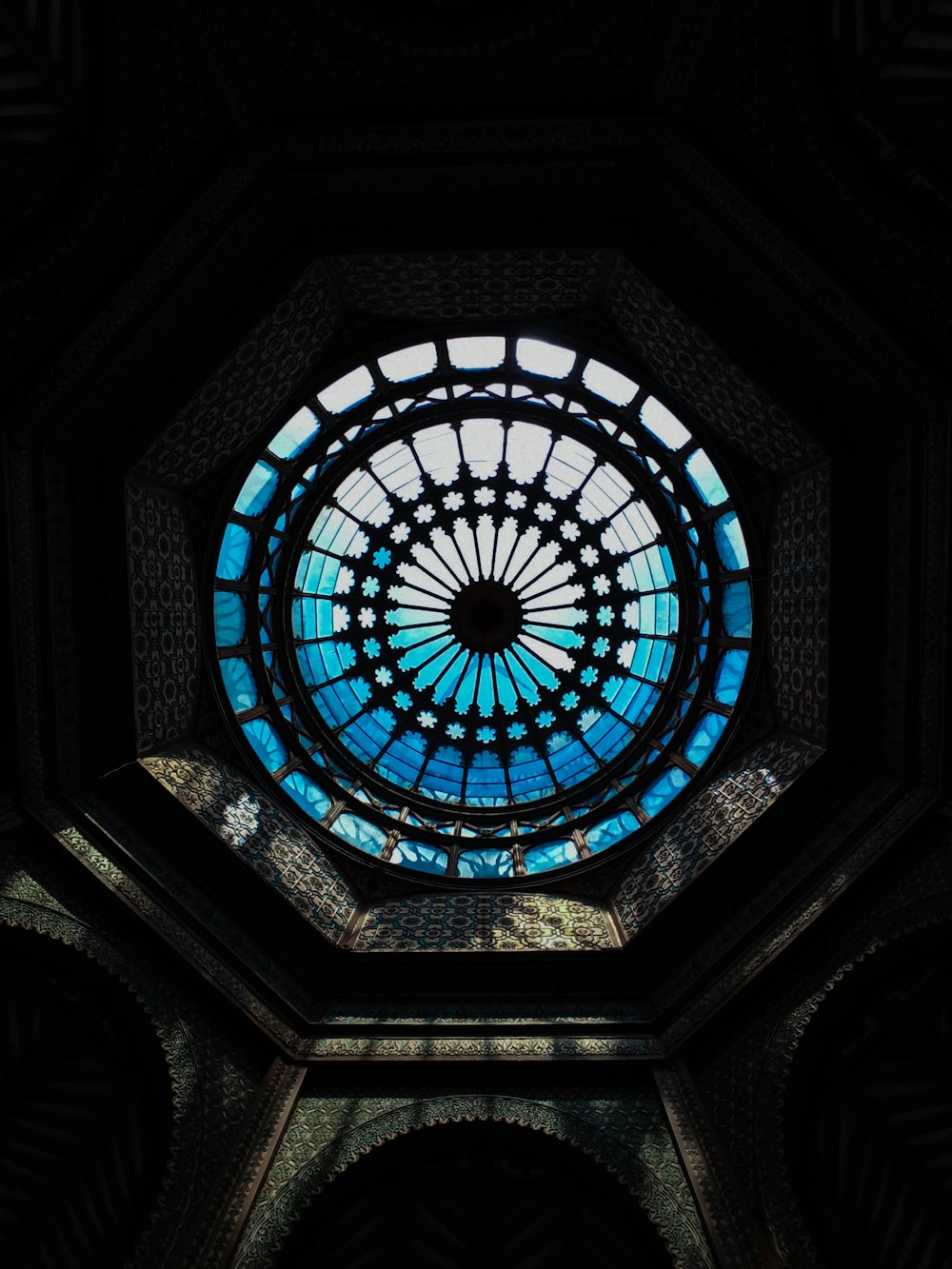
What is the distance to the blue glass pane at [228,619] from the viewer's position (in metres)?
7.64

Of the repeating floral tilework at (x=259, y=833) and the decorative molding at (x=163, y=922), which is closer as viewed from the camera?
the decorative molding at (x=163, y=922)

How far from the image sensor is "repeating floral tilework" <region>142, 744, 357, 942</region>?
22.2 feet

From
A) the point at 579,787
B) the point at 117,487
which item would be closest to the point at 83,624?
Answer: the point at 117,487

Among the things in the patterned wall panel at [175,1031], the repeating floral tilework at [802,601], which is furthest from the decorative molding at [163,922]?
the repeating floral tilework at [802,601]

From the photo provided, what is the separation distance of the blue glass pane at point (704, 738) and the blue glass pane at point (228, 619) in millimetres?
4706

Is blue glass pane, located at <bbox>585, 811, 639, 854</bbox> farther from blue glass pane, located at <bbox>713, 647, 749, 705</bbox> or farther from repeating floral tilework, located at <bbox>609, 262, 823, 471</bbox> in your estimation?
repeating floral tilework, located at <bbox>609, 262, 823, 471</bbox>

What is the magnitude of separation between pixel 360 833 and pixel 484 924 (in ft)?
6.07

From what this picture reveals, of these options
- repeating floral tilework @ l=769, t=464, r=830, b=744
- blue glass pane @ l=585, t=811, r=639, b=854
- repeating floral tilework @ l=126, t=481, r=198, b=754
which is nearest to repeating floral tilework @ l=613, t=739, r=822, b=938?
repeating floral tilework @ l=769, t=464, r=830, b=744

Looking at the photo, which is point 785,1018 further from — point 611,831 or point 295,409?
point 295,409

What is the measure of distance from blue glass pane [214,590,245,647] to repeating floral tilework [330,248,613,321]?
9.92ft

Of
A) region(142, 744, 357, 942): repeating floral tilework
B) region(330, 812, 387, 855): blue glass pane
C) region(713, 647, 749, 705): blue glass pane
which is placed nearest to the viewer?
region(142, 744, 357, 942): repeating floral tilework

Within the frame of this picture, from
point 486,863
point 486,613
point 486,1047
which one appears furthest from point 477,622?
point 486,1047

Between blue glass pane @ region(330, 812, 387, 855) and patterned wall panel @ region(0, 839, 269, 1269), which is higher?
blue glass pane @ region(330, 812, 387, 855)

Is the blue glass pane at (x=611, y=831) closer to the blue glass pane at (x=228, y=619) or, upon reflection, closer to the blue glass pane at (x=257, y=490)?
the blue glass pane at (x=228, y=619)
